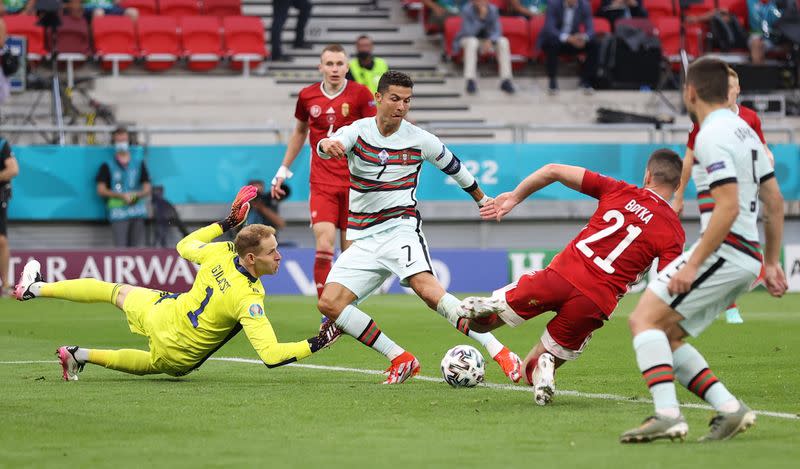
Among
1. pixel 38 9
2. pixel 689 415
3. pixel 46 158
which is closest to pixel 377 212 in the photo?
pixel 689 415

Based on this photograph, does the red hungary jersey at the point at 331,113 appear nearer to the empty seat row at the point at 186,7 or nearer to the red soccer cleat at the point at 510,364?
the red soccer cleat at the point at 510,364

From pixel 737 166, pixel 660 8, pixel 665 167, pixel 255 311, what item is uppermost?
pixel 737 166

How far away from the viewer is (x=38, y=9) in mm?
20594

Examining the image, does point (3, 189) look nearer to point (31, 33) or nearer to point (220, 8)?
point (31, 33)

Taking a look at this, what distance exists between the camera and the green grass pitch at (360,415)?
5953 mm

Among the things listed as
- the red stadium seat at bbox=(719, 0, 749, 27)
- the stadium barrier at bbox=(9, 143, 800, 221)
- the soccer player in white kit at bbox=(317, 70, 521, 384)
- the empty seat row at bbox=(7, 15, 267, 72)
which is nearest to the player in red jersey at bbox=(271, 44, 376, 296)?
the soccer player in white kit at bbox=(317, 70, 521, 384)

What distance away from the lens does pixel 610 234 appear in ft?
26.8

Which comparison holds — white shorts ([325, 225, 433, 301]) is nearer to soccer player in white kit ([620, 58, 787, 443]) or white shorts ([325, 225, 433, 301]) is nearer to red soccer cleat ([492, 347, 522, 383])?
red soccer cleat ([492, 347, 522, 383])

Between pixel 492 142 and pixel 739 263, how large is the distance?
1411cm

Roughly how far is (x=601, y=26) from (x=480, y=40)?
223 centimetres

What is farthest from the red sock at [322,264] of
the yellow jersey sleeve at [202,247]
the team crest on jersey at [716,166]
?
the team crest on jersey at [716,166]

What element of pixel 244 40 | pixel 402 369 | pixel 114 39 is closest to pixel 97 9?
pixel 114 39

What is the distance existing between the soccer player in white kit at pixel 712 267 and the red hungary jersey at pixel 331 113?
633 cm

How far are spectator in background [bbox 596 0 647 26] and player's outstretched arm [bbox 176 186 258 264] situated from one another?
52.7 feet
